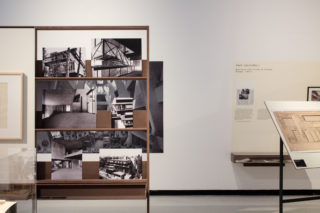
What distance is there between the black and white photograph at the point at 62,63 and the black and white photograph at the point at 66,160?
83 centimetres

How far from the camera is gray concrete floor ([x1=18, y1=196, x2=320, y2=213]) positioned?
12.6 feet

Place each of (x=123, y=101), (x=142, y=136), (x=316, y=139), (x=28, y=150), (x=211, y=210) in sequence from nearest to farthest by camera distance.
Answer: (x=28, y=150)
(x=316, y=139)
(x=211, y=210)
(x=123, y=101)
(x=142, y=136)

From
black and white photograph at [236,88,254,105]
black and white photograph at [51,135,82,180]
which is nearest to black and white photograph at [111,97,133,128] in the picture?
black and white photograph at [51,135,82,180]

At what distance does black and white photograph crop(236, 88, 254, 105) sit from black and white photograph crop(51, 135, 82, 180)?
2315 mm

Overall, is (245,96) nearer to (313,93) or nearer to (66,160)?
(313,93)

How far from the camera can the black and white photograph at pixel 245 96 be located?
4.45 meters

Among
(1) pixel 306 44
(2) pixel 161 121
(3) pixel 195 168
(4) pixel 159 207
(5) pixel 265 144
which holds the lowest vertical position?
(4) pixel 159 207

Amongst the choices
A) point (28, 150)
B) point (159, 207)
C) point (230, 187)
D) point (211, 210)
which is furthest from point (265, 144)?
point (28, 150)

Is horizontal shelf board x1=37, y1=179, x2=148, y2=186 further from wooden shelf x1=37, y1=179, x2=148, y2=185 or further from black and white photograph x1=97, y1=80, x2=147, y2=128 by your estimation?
black and white photograph x1=97, y1=80, x2=147, y2=128

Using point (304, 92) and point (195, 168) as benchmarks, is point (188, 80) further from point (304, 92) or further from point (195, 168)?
point (304, 92)

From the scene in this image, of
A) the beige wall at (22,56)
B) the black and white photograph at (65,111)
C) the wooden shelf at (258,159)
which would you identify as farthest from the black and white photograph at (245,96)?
the beige wall at (22,56)

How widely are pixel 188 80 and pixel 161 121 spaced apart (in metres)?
0.71

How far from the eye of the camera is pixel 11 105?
3.96 m

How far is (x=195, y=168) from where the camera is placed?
14.7ft
